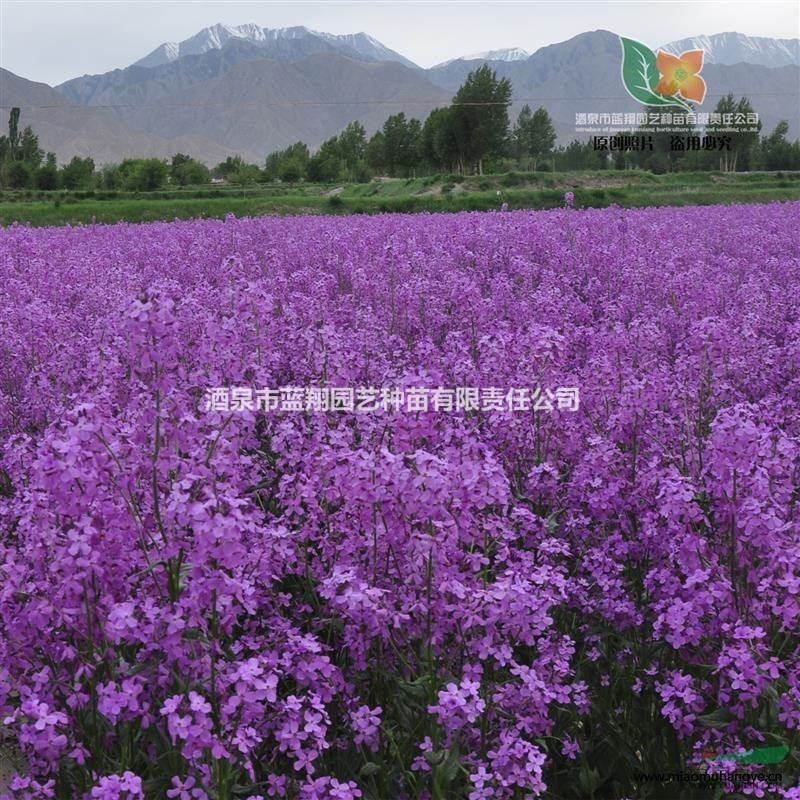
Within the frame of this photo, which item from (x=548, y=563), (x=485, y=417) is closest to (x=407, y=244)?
(x=485, y=417)

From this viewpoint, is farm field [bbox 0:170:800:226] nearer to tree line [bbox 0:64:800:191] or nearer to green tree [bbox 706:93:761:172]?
tree line [bbox 0:64:800:191]

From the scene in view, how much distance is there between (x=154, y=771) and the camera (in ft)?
9.51

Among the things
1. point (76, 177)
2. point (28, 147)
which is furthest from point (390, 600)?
point (28, 147)

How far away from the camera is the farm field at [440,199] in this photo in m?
32.9

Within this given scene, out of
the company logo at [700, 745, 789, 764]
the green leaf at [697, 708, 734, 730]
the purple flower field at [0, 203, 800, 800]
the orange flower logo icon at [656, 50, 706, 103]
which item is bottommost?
the company logo at [700, 745, 789, 764]

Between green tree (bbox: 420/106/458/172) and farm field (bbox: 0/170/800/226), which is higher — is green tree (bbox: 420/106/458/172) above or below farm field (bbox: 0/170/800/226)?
above

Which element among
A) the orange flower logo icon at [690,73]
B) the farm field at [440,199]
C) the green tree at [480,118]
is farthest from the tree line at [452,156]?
the orange flower logo icon at [690,73]

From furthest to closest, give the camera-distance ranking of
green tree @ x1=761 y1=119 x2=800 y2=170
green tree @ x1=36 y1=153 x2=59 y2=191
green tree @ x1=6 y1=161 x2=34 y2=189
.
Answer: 1. green tree @ x1=761 y1=119 x2=800 y2=170
2. green tree @ x1=36 y1=153 x2=59 y2=191
3. green tree @ x1=6 y1=161 x2=34 y2=189

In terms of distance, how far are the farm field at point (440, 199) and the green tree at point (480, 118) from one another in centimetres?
1660

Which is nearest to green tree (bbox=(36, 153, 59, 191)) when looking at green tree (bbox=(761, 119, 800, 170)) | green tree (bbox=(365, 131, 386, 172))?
green tree (bbox=(365, 131, 386, 172))

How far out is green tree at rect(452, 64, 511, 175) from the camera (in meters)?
64.9

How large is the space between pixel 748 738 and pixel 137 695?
2.02 metres

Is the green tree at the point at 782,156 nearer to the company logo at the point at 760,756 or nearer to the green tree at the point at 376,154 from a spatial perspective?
the green tree at the point at 376,154

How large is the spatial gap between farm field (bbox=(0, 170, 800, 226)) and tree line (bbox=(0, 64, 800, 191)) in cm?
1776
